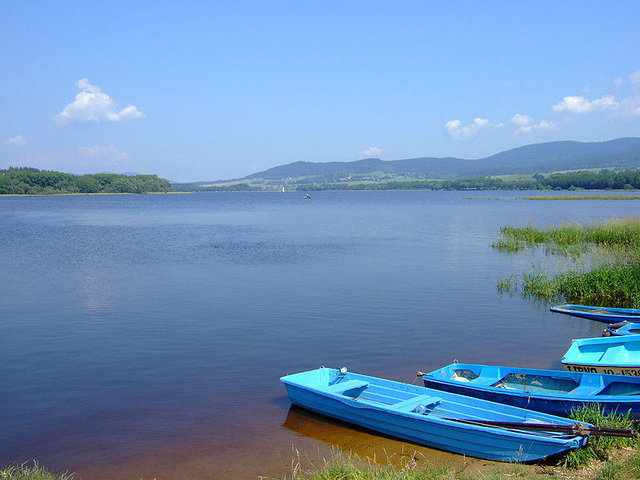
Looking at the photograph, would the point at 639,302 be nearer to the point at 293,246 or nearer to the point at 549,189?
the point at 293,246

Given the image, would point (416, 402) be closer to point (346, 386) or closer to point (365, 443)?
point (365, 443)

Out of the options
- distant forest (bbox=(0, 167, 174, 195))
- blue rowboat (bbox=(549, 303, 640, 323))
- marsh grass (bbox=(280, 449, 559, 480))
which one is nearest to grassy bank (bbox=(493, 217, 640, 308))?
blue rowboat (bbox=(549, 303, 640, 323))

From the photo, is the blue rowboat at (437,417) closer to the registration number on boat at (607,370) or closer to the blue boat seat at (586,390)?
the blue boat seat at (586,390)

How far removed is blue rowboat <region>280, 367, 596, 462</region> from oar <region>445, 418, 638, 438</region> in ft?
0.05

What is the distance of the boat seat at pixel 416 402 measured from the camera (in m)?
10.4

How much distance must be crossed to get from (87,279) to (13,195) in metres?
157

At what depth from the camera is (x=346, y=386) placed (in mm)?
11625

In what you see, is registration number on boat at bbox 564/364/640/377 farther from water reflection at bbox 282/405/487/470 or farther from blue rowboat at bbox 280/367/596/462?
water reflection at bbox 282/405/487/470

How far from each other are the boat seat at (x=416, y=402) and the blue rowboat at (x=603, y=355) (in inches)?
148

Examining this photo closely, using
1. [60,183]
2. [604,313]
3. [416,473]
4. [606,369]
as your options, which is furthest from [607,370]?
[60,183]

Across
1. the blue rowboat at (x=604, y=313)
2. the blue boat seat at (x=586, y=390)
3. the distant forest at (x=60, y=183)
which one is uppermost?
the distant forest at (x=60, y=183)

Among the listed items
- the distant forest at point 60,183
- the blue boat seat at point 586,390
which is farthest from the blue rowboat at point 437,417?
the distant forest at point 60,183

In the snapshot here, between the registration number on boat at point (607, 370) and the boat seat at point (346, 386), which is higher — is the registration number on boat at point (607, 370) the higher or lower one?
the lower one

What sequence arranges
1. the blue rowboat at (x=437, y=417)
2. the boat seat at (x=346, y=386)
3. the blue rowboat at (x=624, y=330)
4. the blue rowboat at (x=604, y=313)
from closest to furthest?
the blue rowboat at (x=437, y=417) → the boat seat at (x=346, y=386) → the blue rowboat at (x=624, y=330) → the blue rowboat at (x=604, y=313)
